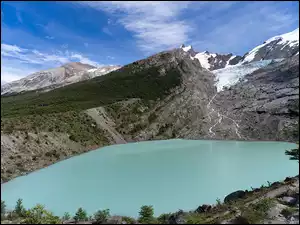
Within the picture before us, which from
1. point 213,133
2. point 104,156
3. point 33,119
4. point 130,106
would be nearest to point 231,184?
point 104,156

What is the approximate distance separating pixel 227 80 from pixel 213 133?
43.7 m

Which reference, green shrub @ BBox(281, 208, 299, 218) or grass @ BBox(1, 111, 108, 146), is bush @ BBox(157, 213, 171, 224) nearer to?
green shrub @ BBox(281, 208, 299, 218)

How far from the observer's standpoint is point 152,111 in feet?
266

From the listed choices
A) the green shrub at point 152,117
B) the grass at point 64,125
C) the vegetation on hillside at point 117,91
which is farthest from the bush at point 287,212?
the vegetation on hillside at point 117,91

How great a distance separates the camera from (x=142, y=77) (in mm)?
105312

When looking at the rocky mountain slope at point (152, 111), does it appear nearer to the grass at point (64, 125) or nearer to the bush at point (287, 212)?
the grass at point (64, 125)

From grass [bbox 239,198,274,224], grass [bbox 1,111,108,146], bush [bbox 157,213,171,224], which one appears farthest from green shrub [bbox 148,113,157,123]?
grass [bbox 239,198,274,224]

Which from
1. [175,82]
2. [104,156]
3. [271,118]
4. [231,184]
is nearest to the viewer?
[231,184]

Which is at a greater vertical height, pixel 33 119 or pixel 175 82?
pixel 175 82

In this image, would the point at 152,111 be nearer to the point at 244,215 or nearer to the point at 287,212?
the point at 287,212

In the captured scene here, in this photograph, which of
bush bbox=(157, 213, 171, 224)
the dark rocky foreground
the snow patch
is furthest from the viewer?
the snow patch

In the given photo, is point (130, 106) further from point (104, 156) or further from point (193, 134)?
point (104, 156)

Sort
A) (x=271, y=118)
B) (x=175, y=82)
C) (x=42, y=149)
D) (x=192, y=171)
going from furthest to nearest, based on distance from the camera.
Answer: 1. (x=175, y=82)
2. (x=271, y=118)
3. (x=42, y=149)
4. (x=192, y=171)

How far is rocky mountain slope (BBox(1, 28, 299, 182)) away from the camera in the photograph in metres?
42.8
